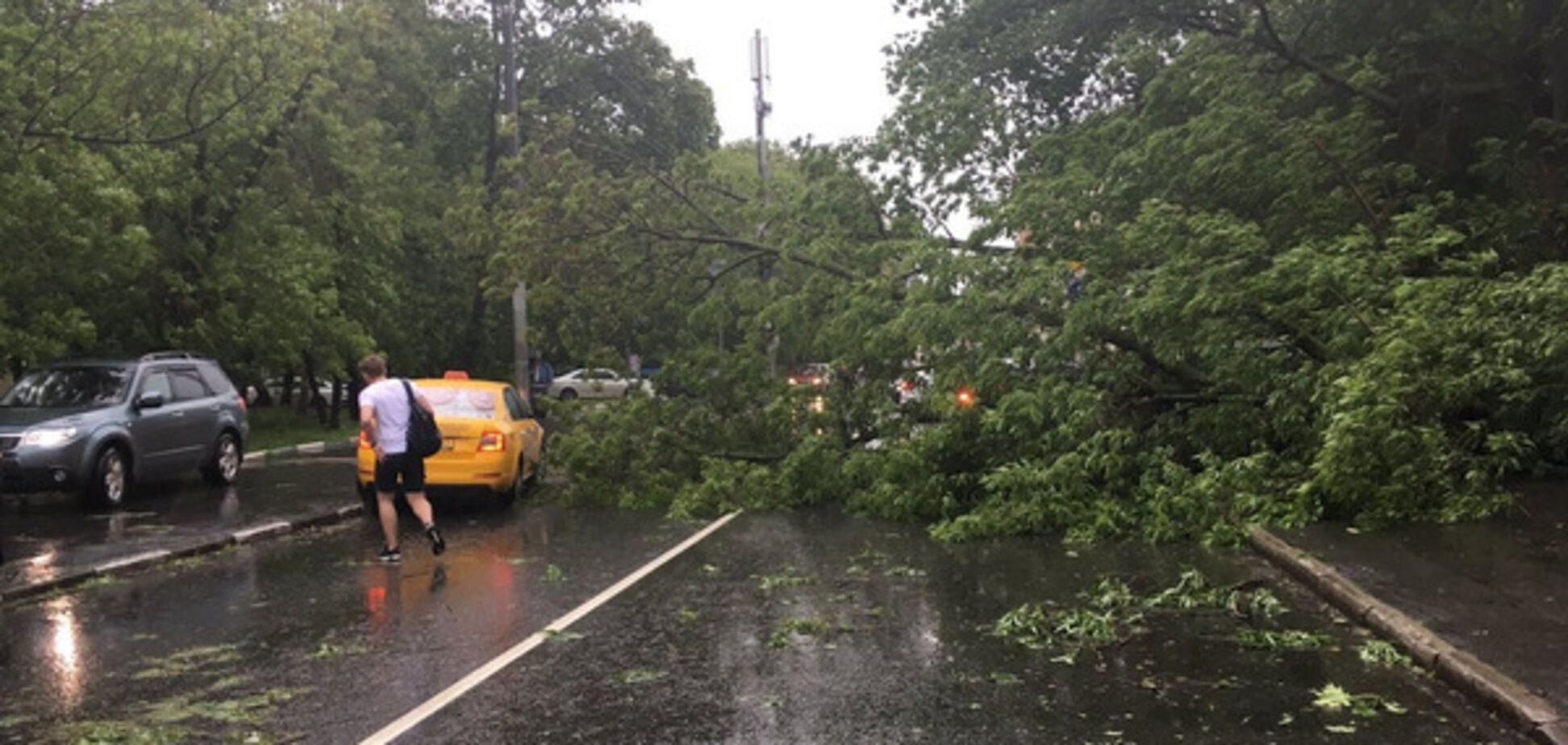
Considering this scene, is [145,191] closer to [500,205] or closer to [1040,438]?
[500,205]

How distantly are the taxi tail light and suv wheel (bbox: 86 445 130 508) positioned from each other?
14.0 ft

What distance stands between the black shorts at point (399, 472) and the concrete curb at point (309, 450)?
11.9 m

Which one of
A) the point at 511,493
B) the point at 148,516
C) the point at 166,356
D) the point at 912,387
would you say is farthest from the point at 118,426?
the point at 912,387

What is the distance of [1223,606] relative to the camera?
8.46 metres

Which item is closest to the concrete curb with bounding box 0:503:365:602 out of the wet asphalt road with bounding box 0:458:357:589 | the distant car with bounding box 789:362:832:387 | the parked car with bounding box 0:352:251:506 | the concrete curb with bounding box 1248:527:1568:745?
the wet asphalt road with bounding box 0:458:357:589

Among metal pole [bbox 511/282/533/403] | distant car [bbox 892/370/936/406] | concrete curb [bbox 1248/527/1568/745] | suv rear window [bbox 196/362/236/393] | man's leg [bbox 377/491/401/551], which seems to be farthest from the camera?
metal pole [bbox 511/282/533/403]

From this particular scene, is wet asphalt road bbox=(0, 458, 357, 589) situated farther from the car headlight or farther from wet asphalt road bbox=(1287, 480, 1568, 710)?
wet asphalt road bbox=(1287, 480, 1568, 710)

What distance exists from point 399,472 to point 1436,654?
8197 mm

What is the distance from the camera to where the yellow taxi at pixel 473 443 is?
14688mm

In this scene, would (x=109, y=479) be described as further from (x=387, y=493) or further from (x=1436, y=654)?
(x=1436, y=654)

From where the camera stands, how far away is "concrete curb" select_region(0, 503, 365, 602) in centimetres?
991

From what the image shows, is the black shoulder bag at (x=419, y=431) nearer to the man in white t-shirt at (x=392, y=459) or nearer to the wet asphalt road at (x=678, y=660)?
the man in white t-shirt at (x=392, y=459)

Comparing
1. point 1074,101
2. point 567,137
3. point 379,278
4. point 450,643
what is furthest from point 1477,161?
point 379,278

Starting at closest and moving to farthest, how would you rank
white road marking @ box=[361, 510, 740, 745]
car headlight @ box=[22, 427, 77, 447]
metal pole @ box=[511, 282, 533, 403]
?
white road marking @ box=[361, 510, 740, 745], car headlight @ box=[22, 427, 77, 447], metal pole @ box=[511, 282, 533, 403]
